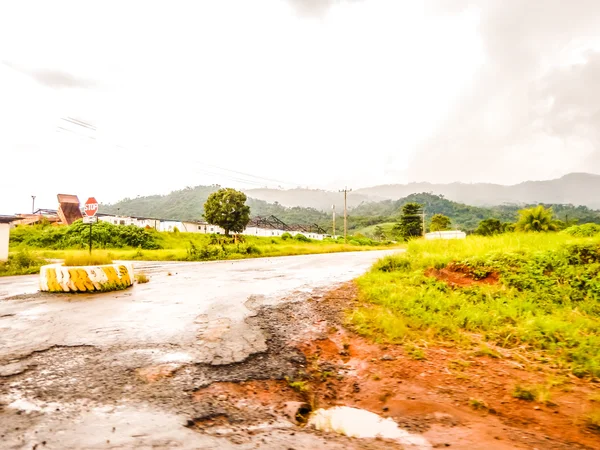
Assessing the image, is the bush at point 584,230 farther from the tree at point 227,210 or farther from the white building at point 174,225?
the tree at point 227,210

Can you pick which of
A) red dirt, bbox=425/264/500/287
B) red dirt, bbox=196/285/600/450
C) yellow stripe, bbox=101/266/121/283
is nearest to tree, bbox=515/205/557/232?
red dirt, bbox=425/264/500/287

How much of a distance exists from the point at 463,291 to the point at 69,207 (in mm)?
59760

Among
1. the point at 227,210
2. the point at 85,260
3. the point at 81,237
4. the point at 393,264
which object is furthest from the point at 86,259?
the point at 227,210

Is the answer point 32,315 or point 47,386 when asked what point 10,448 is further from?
point 32,315

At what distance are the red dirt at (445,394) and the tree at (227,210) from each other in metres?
49.6

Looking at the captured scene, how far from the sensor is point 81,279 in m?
7.72

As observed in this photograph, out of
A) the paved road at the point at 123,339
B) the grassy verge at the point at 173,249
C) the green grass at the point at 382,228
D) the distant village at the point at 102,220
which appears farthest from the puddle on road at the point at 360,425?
the green grass at the point at 382,228

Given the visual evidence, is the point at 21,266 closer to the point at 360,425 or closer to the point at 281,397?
the point at 281,397

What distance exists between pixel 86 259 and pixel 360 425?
8081 mm

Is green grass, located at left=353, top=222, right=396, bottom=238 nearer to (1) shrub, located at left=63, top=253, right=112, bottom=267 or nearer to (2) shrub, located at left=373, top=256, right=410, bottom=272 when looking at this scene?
(2) shrub, located at left=373, top=256, right=410, bottom=272

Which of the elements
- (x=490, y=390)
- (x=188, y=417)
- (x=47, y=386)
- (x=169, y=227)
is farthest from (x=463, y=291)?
(x=169, y=227)

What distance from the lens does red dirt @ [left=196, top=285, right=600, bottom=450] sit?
2.36 meters

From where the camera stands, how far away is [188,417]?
2486 millimetres

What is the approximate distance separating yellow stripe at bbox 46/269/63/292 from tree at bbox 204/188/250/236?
44.6 meters
